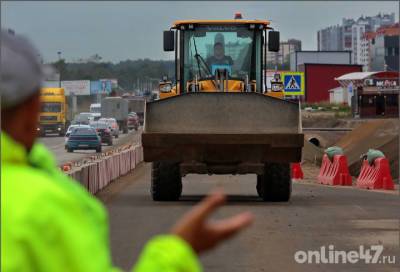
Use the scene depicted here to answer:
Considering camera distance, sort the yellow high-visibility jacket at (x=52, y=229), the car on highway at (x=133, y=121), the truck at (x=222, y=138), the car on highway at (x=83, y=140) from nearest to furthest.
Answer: the yellow high-visibility jacket at (x=52, y=229) < the truck at (x=222, y=138) < the car on highway at (x=83, y=140) < the car on highway at (x=133, y=121)

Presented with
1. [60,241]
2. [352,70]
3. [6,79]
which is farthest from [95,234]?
[352,70]

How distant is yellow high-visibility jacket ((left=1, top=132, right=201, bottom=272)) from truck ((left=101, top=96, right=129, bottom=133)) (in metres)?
85.4

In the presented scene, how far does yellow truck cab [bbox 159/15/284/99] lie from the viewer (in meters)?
19.6

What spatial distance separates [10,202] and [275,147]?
1542 cm

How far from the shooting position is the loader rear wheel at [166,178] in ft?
59.8

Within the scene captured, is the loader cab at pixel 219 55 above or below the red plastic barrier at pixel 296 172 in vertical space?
above

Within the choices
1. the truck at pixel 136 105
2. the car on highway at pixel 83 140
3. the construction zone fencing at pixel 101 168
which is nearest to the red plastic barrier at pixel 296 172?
the construction zone fencing at pixel 101 168

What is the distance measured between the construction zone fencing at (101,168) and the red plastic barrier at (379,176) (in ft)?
20.6

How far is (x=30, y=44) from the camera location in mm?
2371

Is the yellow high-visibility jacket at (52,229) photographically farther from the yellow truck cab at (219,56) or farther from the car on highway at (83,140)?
the car on highway at (83,140)

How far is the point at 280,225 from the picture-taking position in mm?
14555

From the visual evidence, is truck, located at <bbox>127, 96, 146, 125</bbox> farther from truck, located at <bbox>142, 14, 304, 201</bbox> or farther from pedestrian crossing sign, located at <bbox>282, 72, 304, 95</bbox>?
truck, located at <bbox>142, 14, 304, 201</bbox>

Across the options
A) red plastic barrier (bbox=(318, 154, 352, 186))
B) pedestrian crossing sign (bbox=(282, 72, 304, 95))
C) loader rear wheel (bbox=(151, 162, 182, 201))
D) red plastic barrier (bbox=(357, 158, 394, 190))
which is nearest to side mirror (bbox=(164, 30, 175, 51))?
loader rear wheel (bbox=(151, 162, 182, 201))

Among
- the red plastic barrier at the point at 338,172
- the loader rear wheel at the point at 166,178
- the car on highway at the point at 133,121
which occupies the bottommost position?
the car on highway at the point at 133,121
